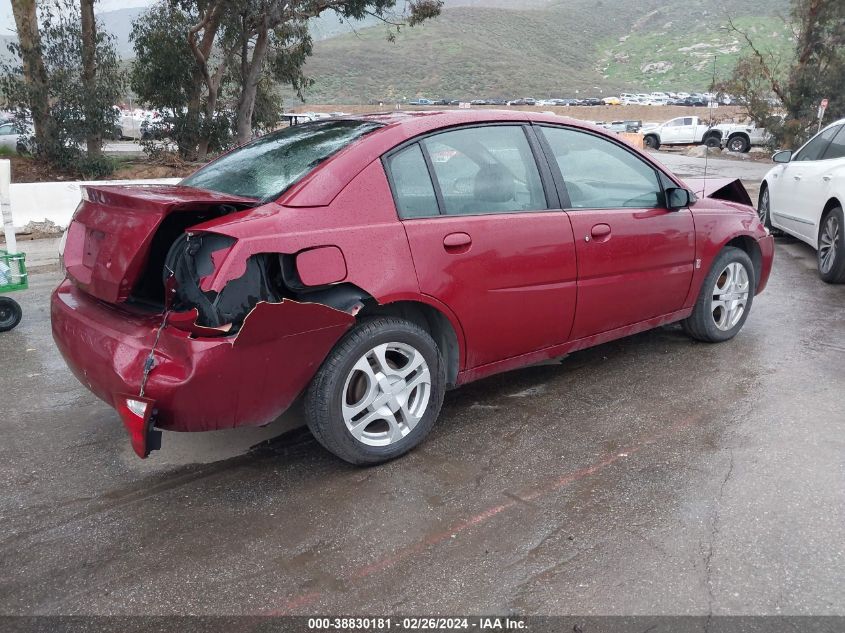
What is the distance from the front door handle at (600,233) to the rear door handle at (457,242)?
0.86 metres

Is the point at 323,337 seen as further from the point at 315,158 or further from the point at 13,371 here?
the point at 13,371

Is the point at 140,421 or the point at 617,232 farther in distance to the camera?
the point at 617,232

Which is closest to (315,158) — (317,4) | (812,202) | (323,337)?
(323,337)

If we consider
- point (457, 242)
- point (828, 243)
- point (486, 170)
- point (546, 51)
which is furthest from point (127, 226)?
point (546, 51)

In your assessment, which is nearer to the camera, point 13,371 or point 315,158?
point 315,158

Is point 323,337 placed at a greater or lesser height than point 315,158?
lesser

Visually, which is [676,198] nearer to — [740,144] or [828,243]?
[828,243]

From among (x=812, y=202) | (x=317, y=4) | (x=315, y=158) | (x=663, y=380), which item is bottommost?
(x=663, y=380)

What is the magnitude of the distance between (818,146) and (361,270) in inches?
278

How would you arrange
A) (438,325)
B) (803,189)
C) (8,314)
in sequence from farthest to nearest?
(803,189) → (8,314) → (438,325)

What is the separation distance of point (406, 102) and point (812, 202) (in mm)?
65593

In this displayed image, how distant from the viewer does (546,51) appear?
4104 inches

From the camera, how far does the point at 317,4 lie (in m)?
17.0

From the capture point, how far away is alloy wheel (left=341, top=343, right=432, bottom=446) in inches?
132
